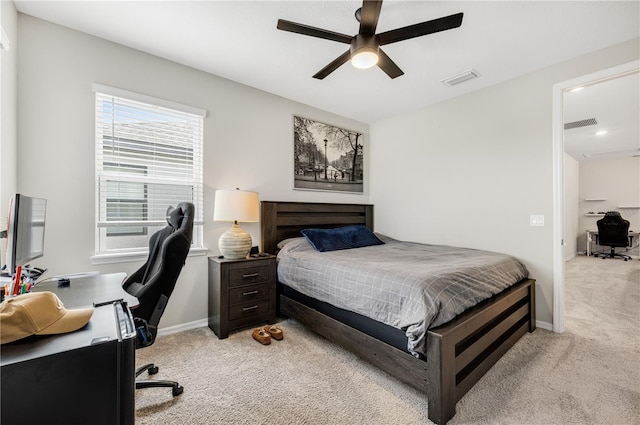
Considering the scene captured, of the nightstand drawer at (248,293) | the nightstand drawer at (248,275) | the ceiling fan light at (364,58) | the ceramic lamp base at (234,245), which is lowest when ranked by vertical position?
the nightstand drawer at (248,293)

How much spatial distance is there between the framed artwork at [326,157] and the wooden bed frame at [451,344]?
65.1 inches

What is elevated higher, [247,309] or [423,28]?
[423,28]

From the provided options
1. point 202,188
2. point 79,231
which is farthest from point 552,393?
point 79,231

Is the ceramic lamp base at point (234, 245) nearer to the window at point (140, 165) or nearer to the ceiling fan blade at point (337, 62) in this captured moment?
the window at point (140, 165)

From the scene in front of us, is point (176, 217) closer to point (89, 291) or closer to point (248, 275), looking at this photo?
point (89, 291)

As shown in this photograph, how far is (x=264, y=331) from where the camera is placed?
2510 mm

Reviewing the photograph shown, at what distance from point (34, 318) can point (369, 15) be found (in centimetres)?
205

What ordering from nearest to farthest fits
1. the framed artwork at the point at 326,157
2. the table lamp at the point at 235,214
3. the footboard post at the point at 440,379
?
the footboard post at the point at 440,379 < the table lamp at the point at 235,214 < the framed artwork at the point at 326,157

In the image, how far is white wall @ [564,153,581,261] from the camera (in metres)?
6.31

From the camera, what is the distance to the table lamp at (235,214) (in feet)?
8.70

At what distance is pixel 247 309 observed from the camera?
267cm

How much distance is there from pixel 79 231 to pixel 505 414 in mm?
3234

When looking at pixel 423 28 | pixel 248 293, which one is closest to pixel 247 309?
pixel 248 293

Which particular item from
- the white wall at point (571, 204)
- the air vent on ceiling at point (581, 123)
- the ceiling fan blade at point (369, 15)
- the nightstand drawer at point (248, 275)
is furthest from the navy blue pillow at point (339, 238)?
the white wall at point (571, 204)
